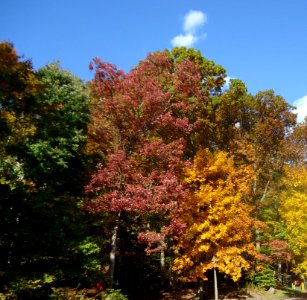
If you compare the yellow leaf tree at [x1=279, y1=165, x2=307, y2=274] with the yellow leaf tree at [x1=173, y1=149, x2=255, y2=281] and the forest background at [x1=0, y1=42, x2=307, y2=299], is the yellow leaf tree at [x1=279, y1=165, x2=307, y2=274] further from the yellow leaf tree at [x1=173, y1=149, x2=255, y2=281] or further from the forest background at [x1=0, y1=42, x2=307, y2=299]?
the yellow leaf tree at [x1=173, y1=149, x2=255, y2=281]

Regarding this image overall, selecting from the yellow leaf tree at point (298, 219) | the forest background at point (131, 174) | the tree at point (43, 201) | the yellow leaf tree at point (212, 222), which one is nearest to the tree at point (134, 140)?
the forest background at point (131, 174)

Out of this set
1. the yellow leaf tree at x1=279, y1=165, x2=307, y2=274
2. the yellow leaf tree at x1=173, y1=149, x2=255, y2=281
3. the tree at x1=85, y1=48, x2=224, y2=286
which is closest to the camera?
the tree at x1=85, y1=48, x2=224, y2=286

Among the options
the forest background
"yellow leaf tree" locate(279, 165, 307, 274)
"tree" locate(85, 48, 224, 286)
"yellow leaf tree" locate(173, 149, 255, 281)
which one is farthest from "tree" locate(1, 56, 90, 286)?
"yellow leaf tree" locate(279, 165, 307, 274)

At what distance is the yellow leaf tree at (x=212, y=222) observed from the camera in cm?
2094

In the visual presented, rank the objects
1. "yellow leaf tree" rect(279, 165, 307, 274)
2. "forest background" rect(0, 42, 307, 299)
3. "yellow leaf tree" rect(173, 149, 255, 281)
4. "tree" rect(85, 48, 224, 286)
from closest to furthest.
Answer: "forest background" rect(0, 42, 307, 299) → "tree" rect(85, 48, 224, 286) → "yellow leaf tree" rect(279, 165, 307, 274) → "yellow leaf tree" rect(173, 149, 255, 281)

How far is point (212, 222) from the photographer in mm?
21688

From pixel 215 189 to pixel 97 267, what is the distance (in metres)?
9.72

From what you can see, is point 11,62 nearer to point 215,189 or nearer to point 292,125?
point 215,189

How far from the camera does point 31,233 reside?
15578 millimetres

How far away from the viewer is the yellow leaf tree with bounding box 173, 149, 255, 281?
824 inches

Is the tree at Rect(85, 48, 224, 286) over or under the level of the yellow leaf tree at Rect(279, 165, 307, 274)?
over

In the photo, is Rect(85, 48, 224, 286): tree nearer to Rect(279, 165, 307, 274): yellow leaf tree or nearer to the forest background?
the forest background

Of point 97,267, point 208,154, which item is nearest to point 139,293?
point 97,267

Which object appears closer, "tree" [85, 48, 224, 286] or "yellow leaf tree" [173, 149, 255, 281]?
"tree" [85, 48, 224, 286]
